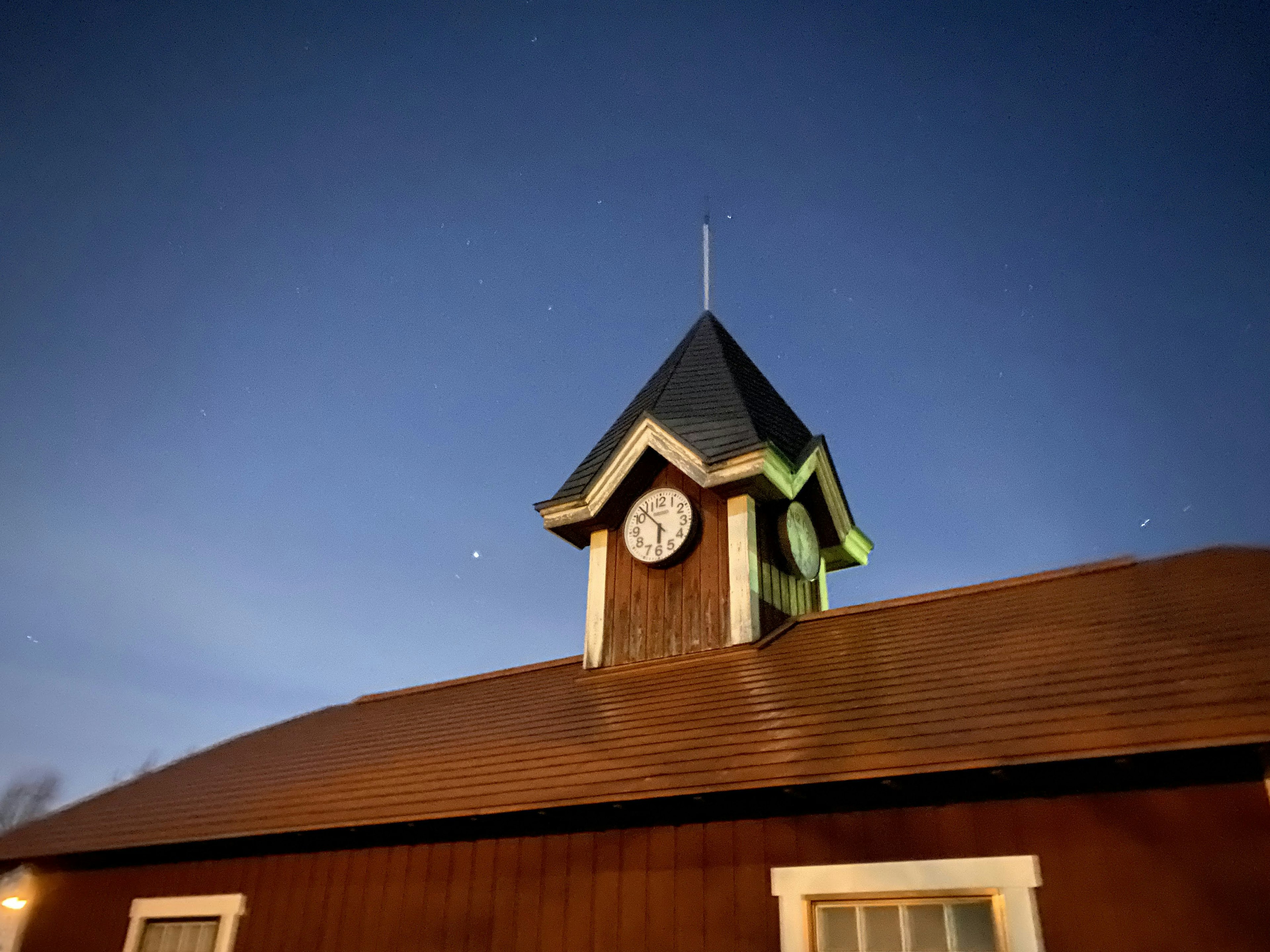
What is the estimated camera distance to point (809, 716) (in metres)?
8.51

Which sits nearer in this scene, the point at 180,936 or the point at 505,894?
the point at 505,894

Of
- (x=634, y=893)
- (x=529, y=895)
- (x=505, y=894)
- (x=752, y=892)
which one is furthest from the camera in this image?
(x=505, y=894)

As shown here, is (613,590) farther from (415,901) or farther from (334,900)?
(334,900)

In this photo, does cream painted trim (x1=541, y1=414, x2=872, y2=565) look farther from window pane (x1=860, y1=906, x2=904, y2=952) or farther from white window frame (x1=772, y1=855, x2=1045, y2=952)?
window pane (x1=860, y1=906, x2=904, y2=952)

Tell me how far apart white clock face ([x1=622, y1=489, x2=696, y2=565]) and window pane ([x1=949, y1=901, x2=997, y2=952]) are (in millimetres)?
6059

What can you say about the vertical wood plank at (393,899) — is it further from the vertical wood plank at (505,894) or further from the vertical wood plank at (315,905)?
the vertical wood plank at (505,894)

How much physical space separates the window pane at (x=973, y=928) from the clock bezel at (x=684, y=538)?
6004 mm

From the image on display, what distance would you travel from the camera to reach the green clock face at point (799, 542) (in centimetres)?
1264

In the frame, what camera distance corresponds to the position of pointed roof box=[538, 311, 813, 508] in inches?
504

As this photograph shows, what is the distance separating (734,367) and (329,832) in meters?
8.71

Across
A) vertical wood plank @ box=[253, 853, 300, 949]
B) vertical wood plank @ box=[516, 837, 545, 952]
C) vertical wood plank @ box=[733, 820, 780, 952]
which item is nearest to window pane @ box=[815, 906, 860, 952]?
vertical wood plank @ box=[733, 820, 780, 952]

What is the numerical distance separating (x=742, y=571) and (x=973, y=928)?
5406mm

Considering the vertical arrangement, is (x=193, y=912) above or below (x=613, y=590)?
below

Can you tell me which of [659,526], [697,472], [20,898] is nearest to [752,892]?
[659,526]
